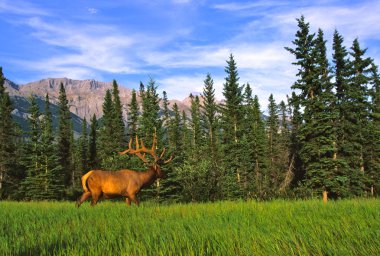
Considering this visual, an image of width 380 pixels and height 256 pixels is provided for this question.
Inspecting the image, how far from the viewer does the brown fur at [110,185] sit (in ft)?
34.4

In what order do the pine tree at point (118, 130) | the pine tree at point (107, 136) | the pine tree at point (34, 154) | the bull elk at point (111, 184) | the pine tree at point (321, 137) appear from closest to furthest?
the bull elk at point (111, 184)
the pine tree at point (321, 137)
the pine tree at point (34, 154)
the pine tree at point (107, 136)
the pine tree at point (118, 130)

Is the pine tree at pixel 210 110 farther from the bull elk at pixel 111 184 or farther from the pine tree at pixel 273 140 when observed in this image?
the bull elk at pixel 111 184

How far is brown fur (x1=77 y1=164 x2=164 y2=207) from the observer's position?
1048cm

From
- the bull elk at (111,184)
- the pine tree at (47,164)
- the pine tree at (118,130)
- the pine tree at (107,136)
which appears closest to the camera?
the bull elk at (111,184)

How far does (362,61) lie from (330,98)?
1094 cm

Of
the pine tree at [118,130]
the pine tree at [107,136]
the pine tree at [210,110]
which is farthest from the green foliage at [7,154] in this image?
the pine tree at [210,110]

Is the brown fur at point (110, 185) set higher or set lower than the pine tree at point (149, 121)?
lower

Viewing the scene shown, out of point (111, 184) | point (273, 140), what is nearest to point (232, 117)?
point (273, 140)

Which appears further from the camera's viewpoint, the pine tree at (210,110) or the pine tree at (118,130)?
the pine tree at (118,130)

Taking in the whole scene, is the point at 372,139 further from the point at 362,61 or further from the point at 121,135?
the point at 121,135

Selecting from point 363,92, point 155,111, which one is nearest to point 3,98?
point 155,111

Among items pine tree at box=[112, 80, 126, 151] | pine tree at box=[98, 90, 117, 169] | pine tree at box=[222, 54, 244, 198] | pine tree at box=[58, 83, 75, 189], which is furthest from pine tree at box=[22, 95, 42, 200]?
pine tree at box=[222, 54, 244, 198]

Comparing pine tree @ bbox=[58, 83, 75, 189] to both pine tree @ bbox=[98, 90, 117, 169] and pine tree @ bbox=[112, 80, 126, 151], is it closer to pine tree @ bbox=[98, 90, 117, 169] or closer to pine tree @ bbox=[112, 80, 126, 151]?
pine tree @ bbox=[98, 90, 117, 169]

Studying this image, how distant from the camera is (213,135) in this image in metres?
47.7
